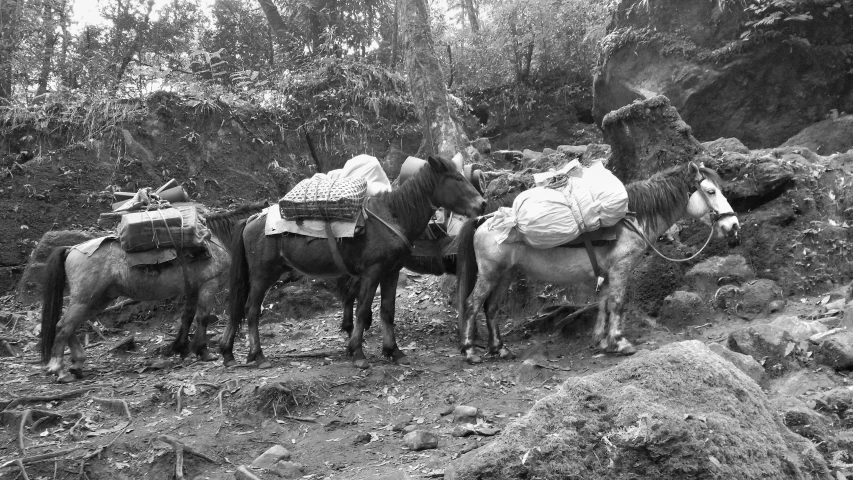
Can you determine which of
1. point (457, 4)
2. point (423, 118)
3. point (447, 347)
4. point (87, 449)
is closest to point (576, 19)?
point (457, 4)

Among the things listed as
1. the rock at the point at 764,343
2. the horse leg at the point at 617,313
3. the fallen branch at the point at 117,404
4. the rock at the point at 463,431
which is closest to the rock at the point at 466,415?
the rock at the point at 463,431

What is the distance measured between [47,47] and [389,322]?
36.6 ft

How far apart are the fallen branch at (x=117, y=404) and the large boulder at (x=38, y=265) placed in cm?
542

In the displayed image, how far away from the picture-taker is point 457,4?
810 inches

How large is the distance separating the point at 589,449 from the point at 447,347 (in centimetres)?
564

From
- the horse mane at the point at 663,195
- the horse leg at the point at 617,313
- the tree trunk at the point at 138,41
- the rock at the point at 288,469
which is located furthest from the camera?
the tree trunk at the point at 138,41

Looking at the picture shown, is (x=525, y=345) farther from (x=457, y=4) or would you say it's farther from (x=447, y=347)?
(x=457, y=4)

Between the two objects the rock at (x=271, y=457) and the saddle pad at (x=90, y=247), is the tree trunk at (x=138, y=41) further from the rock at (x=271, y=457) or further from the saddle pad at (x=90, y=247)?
the rock at (x=271, y=457)

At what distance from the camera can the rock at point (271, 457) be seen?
5.22 metres

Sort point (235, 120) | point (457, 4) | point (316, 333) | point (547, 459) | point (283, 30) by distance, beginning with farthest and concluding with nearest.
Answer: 1. point (457, 4)
2. point (283, 30)
3. point (235, 120)
4. point (316, 333)
5. point (547, 459)

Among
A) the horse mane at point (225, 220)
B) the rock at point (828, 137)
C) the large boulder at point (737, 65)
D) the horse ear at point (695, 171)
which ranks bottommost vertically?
the horse mane at point (225, 220)

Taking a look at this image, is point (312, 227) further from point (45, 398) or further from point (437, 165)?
point (45, 398)

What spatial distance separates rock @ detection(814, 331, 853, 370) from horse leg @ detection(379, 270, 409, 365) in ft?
14.0

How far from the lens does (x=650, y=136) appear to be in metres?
9.66
